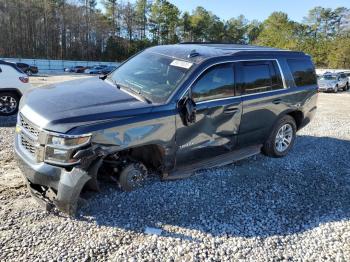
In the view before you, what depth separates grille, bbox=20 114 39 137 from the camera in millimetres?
3716

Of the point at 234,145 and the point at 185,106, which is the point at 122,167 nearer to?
the point at 185,106

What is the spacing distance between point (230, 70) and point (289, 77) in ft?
5.30

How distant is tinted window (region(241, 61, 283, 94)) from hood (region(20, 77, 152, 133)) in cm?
187

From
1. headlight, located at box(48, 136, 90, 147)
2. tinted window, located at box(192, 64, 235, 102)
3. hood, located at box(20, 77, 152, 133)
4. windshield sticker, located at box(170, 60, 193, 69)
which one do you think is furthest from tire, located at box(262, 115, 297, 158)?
headlight, located at box(48, 136, 90, 147)

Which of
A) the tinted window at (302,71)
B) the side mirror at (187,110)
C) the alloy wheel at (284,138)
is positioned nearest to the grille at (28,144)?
the side mirror at (187,110)

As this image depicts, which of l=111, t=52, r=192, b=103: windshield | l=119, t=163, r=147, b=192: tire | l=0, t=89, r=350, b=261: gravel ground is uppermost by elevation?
l=111, t=52, r=192, b=103: windshield

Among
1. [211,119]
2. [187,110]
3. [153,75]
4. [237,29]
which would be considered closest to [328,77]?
[211,119]

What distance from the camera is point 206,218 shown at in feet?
13.2

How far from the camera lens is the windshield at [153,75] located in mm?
4438

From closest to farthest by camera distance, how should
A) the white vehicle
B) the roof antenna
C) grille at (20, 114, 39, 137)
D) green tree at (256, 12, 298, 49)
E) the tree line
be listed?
1. grille at (20, 114, 39, 137)
2. the roof antenna
3. the white vehicle
4. green tree at (256, 12, 298, 49)
5. the tree line

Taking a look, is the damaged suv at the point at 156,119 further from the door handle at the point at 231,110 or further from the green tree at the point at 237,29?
the green tree at the point at 237,29

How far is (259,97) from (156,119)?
6.89ft

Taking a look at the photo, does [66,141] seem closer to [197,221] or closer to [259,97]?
[197,221]

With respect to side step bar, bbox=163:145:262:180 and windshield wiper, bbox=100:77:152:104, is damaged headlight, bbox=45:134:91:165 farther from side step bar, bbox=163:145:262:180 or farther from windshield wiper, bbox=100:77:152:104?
side step bar, bbox=163:145:262:180
